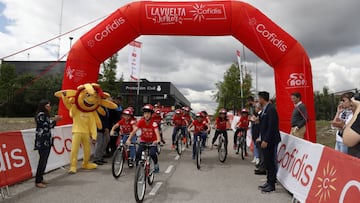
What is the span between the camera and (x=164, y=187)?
7145mm

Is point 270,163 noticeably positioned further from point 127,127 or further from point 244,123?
point 244,123

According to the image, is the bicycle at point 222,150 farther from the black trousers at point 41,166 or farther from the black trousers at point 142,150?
the black trousers at point 41,166

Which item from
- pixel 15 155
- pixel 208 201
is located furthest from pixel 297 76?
pixel 15 155

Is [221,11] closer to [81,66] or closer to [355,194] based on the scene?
[81,66]

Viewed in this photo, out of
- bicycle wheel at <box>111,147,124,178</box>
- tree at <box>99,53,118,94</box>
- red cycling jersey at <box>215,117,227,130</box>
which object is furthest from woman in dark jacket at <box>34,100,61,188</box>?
tree at <box>99,53,118,94</box>

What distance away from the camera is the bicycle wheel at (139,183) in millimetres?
5734

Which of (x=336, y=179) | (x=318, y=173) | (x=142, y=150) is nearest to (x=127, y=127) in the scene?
(x=142, y=150)

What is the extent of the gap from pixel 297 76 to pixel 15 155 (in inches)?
321

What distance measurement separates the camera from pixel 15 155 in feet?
22.9

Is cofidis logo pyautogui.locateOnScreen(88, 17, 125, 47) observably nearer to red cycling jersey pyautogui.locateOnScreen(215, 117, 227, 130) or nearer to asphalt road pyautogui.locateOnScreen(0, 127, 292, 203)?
asphalt road pyautogui.locateOnScreen(0, 127, 292, 203)

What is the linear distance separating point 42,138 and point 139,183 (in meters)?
2.70

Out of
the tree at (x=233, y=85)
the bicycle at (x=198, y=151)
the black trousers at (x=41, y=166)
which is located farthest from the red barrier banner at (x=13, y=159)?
the tree at (x=233, y=85)

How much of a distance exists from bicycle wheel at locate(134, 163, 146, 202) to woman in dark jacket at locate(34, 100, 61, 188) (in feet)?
7.96

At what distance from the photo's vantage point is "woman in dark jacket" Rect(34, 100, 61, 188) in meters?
7.02
